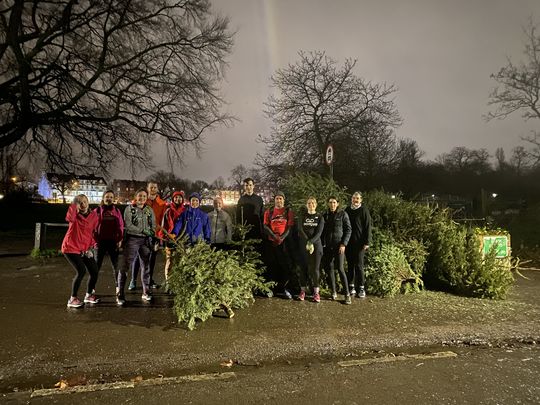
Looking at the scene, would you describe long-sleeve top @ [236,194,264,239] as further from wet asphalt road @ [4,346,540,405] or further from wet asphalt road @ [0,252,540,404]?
wet asphalt road @ [4,346,540,405]

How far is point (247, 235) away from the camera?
23.0 ft

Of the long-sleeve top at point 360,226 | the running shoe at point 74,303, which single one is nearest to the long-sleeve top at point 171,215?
the running shoe at point 74,303

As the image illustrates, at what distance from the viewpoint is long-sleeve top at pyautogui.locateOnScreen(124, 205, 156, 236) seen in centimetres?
650

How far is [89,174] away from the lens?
1747 cm

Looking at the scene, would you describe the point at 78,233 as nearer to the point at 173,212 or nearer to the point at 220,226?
the point at 173,212

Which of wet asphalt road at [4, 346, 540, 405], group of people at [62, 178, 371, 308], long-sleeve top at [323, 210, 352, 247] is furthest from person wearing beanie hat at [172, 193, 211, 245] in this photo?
wet asphalt road at [4, 346, 540, 405]

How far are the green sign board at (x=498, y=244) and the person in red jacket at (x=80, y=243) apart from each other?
278 inches

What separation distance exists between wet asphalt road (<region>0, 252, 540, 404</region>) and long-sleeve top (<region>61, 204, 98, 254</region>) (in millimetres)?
949

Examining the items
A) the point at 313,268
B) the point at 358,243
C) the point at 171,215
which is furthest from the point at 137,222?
the point at 358,243

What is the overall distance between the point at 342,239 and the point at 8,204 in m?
39.0

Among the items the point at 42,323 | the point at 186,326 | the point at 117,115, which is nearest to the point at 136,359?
the point at 186,326

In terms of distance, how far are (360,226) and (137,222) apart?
381cm

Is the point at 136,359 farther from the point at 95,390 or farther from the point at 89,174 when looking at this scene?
the point at 89,174

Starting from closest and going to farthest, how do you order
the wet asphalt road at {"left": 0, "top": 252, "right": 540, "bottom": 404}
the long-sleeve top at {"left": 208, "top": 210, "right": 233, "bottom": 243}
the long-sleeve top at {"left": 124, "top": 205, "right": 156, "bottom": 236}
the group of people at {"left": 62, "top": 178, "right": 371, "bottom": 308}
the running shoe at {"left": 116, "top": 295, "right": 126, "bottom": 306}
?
the wet asphalt road at {"left": 0, "top": 252, "right": 540, "bottom": 404} < the running shoe at {"left": 116, "top": 295, "right": 126, "bottom": 306} < the group of people at {"left": 62, "top": 178, "right": 371, "bottom": 308} < the long-sleeve top at {"left": 124, "top": 205, "right": 156, "bottom": 236} < the long-sleeve top at {"left": 208, "top": 210, "right": 233, "bottom": 243}
